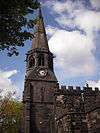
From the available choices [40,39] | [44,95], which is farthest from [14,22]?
[40,39]

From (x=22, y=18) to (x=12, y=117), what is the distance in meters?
45.1

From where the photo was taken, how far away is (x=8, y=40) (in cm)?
1438

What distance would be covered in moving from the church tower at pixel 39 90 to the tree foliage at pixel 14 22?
30701 mm

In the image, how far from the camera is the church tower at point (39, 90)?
44469 millimetres

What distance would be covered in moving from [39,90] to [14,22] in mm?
34357

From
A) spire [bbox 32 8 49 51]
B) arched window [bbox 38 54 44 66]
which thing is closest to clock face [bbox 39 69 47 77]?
arched window [bbox 38 54 44 66]

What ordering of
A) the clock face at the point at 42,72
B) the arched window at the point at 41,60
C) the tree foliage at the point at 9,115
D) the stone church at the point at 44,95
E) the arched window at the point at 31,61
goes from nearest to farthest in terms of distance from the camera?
the stone church at the point at 44,95 → the clock face at the point at 42,72 → the arched window at the point at 41,60 → the arched window at the point at 31,61 → the tree foliage at the point at 9,115

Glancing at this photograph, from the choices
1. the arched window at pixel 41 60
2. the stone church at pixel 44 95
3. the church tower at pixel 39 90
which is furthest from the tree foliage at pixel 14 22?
the arched window at pixel 41 60

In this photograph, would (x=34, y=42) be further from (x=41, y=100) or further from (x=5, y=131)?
(x=5, y=131)

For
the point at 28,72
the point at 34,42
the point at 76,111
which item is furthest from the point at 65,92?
the point at 76,111

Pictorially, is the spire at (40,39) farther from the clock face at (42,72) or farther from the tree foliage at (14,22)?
the tree foliage at (14,22)

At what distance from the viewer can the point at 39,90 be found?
4781 cm

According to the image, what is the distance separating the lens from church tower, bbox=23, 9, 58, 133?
44.5 m

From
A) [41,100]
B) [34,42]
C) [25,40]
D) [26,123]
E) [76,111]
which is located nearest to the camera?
[25,40]
